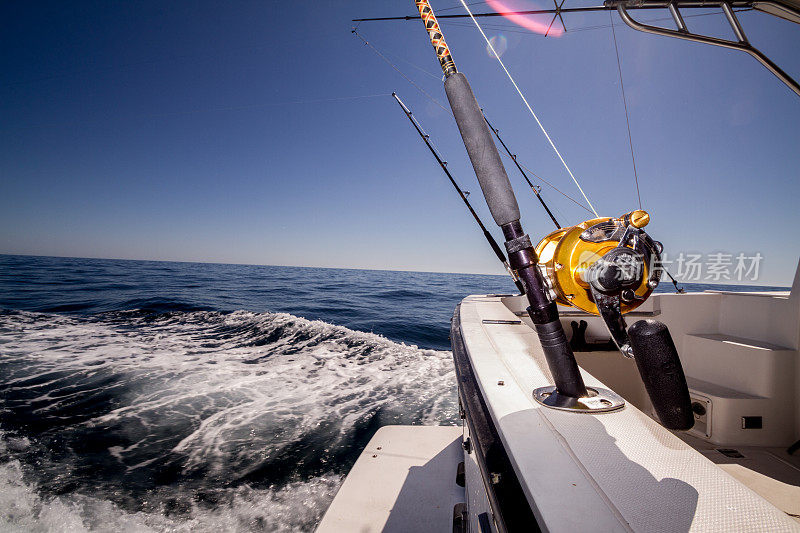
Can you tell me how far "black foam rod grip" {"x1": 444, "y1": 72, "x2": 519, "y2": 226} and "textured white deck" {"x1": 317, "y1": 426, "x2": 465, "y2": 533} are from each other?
6.04ft

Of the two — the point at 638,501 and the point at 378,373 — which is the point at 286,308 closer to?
the point at 378,373

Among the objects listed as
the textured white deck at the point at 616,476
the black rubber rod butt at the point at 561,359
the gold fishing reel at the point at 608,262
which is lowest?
the textured white deck at the point at 616,476

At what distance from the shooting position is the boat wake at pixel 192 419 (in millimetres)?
2441

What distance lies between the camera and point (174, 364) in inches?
209

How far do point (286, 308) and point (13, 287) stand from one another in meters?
13.1

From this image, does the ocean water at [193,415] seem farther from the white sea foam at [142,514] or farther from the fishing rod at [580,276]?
the fishing rod at [580,276]

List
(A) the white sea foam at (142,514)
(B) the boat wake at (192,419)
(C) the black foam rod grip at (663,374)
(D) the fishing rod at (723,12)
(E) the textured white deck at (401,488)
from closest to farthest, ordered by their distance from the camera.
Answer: (C) the black foam rod grip at (663,374) → (D) the fishing rod at (723,12) → (E) the textured white deck at (401,488) → (A) the white sea foam at (142,514) → (B) the boat wake at (192,419)

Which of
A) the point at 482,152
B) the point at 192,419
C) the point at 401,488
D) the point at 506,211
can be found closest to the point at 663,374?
the point at 506,211

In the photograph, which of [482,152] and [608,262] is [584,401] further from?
[482,152]

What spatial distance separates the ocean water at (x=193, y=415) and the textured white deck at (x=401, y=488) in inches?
25.7

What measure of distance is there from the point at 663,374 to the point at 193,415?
4.59 m

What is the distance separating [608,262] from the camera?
84 centimetres

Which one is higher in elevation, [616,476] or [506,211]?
[506,211]

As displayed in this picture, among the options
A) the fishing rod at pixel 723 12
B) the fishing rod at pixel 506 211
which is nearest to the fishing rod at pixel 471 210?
the fishing rod at pixel 506 211
